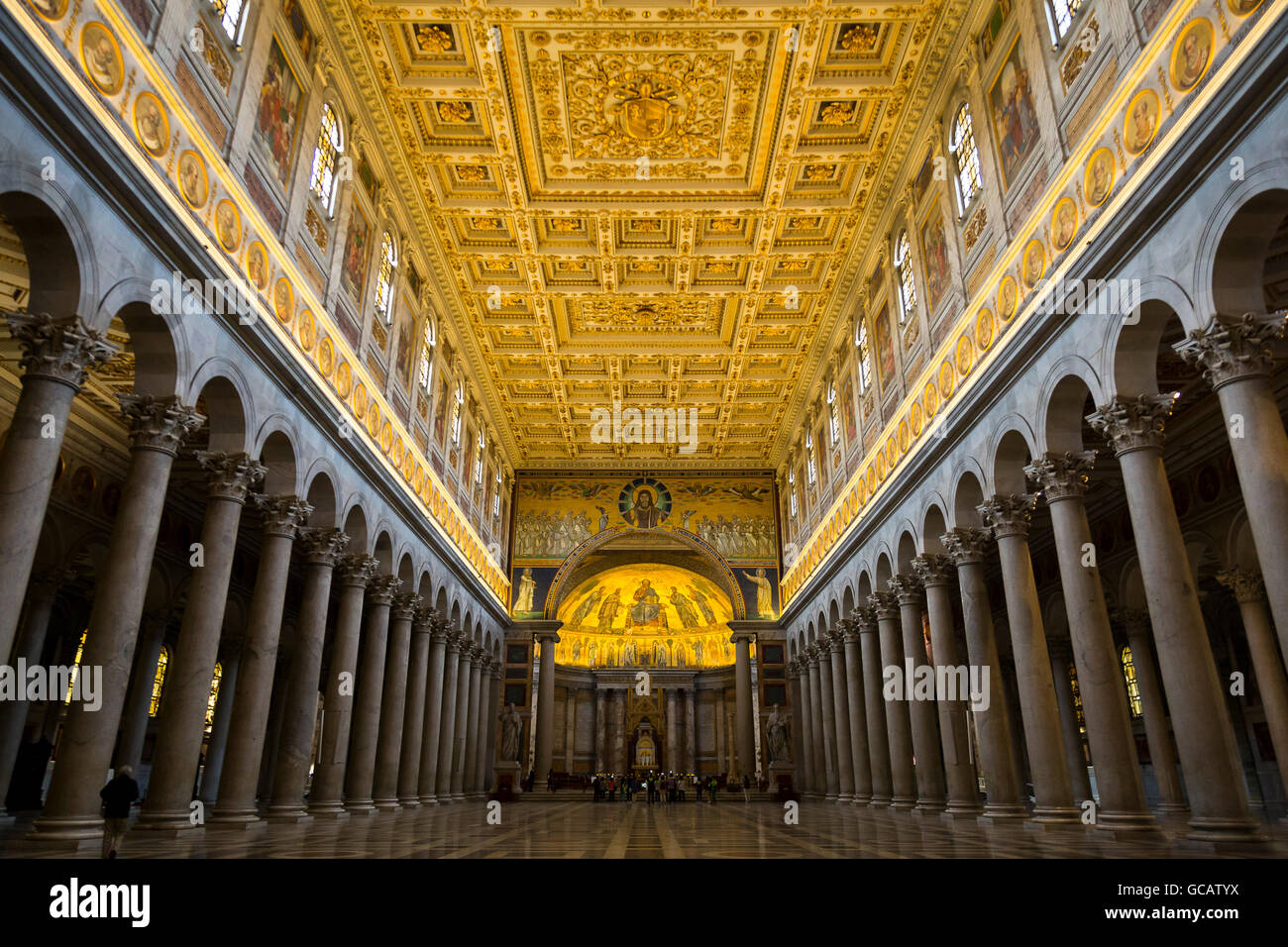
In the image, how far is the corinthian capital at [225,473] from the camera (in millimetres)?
13781

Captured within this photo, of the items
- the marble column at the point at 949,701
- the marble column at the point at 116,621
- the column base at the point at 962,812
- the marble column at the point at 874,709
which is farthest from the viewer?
the marble column at the point at 874,709

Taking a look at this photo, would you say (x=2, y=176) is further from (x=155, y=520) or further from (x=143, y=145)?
(x=155, y=520)

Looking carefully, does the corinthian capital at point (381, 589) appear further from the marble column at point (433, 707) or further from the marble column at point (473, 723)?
the marble column at point (473, 723)

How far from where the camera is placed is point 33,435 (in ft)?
30.1

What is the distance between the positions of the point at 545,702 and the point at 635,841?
1029 inches

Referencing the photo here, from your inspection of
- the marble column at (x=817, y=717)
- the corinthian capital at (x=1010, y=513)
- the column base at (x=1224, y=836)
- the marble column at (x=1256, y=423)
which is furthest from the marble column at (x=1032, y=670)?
the marble column at (x=817, y=717)

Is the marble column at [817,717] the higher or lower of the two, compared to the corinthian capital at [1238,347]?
lower

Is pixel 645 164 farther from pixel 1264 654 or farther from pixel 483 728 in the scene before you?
pixel 483 728

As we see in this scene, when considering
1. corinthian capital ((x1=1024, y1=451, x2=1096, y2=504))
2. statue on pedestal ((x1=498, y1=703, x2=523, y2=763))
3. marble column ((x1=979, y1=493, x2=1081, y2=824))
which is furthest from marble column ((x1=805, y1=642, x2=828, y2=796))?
corinthian capital ((x1=1024, y1=451, x2=1096, y2=504))

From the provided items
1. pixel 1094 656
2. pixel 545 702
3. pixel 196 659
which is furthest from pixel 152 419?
pixel 545 702

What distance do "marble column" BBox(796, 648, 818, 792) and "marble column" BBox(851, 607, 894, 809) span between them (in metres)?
8.47

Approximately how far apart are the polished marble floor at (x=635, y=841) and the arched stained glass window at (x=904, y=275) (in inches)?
460

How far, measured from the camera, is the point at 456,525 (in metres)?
29.2

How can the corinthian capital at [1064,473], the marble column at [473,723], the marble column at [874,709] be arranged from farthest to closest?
1. the marble column at [473,723]
2. the marble column at [874,709]
3. the corinthian capital at [1064,473]
